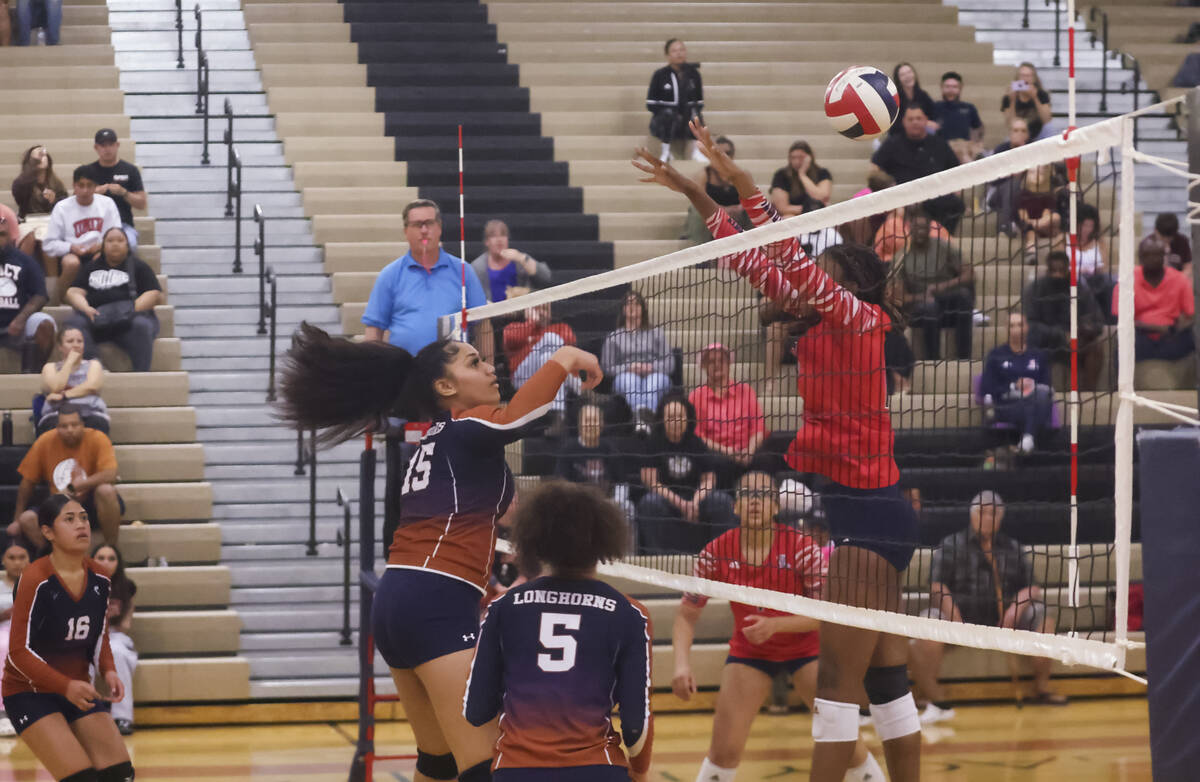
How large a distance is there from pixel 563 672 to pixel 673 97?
34.1 feet

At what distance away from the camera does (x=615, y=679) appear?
4.04 meters

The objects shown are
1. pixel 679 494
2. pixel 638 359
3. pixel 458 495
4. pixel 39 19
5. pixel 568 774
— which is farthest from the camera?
pixel 39 19

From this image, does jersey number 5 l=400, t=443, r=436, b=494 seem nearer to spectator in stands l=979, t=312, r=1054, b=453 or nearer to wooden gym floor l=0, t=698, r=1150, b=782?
wooden gym floor l=0, t=698, r=1150, b=782

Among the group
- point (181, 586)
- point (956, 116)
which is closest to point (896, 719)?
point (181, 586)

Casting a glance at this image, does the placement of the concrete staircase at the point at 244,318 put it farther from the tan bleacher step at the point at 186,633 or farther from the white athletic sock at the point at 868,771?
the white athletic sock at the point at 868,771

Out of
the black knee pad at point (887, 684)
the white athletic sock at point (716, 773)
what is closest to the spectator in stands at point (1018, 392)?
the white athletic sock at point (716, 773)

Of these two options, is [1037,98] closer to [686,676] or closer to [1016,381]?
[1016,381]

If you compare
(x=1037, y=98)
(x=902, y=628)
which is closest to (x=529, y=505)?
(x=902, y=628)

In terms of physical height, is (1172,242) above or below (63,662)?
above

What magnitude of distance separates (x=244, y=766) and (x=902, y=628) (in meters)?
4.72

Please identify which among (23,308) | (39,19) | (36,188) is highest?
(39,19)

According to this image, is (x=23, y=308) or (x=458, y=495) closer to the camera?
(x=458, y=495)

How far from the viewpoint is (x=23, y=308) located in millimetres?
10734

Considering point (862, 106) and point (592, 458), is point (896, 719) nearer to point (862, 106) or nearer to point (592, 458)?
point (592, 458)
